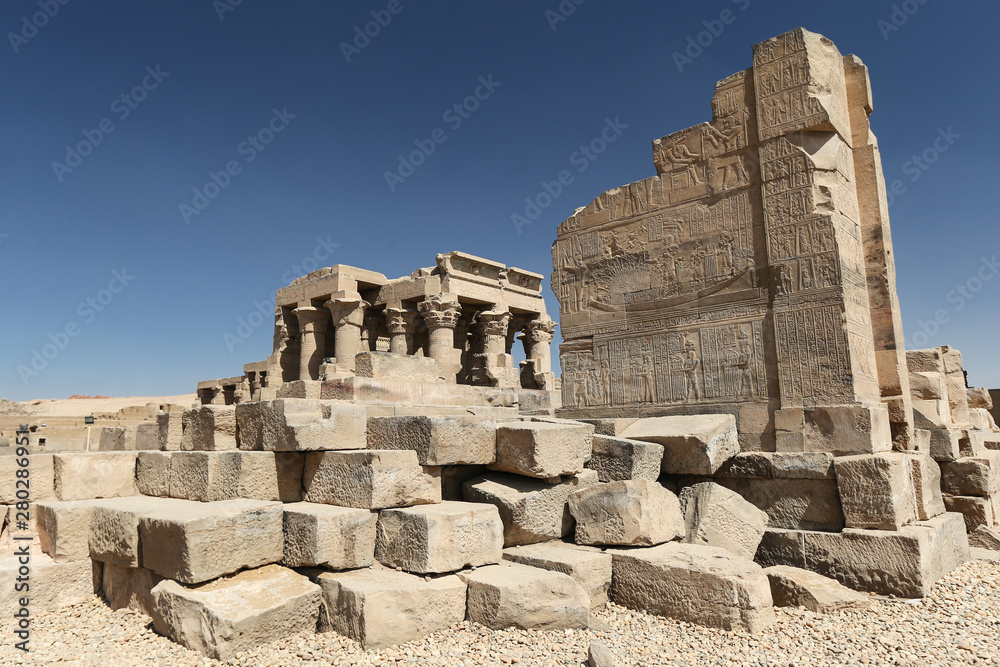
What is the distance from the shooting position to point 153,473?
5.84m

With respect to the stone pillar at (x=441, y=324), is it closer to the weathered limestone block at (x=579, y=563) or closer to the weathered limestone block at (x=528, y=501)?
the weathered limestone block at (x=528, y=501)

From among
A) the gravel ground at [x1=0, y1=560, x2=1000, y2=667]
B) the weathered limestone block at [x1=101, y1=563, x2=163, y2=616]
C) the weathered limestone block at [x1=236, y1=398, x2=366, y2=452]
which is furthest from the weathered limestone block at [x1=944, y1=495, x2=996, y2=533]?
the weathered limestone block at [x1=101, y1=563, x2=163, y2=616]

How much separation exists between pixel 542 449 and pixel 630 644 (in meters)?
1.48

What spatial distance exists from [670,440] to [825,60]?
13.5ft

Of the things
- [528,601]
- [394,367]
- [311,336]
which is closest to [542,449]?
[528,601]

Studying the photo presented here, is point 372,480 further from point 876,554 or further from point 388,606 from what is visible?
point 876,554

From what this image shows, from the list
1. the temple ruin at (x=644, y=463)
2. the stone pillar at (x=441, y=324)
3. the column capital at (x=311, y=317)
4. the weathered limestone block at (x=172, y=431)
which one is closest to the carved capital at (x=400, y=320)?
the stone pillar at (x=441, y=324)

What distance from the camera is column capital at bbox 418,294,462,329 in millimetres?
17594

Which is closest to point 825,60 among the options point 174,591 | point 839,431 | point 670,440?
point 839,431

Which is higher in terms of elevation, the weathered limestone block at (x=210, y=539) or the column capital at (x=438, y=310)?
the column capital at (x=438, y=310)

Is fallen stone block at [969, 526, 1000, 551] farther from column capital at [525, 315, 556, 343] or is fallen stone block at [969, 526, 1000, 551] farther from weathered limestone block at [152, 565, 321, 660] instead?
column capital at [525, 315, 556, 343]

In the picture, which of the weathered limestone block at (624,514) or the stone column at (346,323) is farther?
the stone column at (346,323)

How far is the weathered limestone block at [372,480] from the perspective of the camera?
15.5 ft

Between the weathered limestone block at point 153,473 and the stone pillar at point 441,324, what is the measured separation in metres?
11.6
